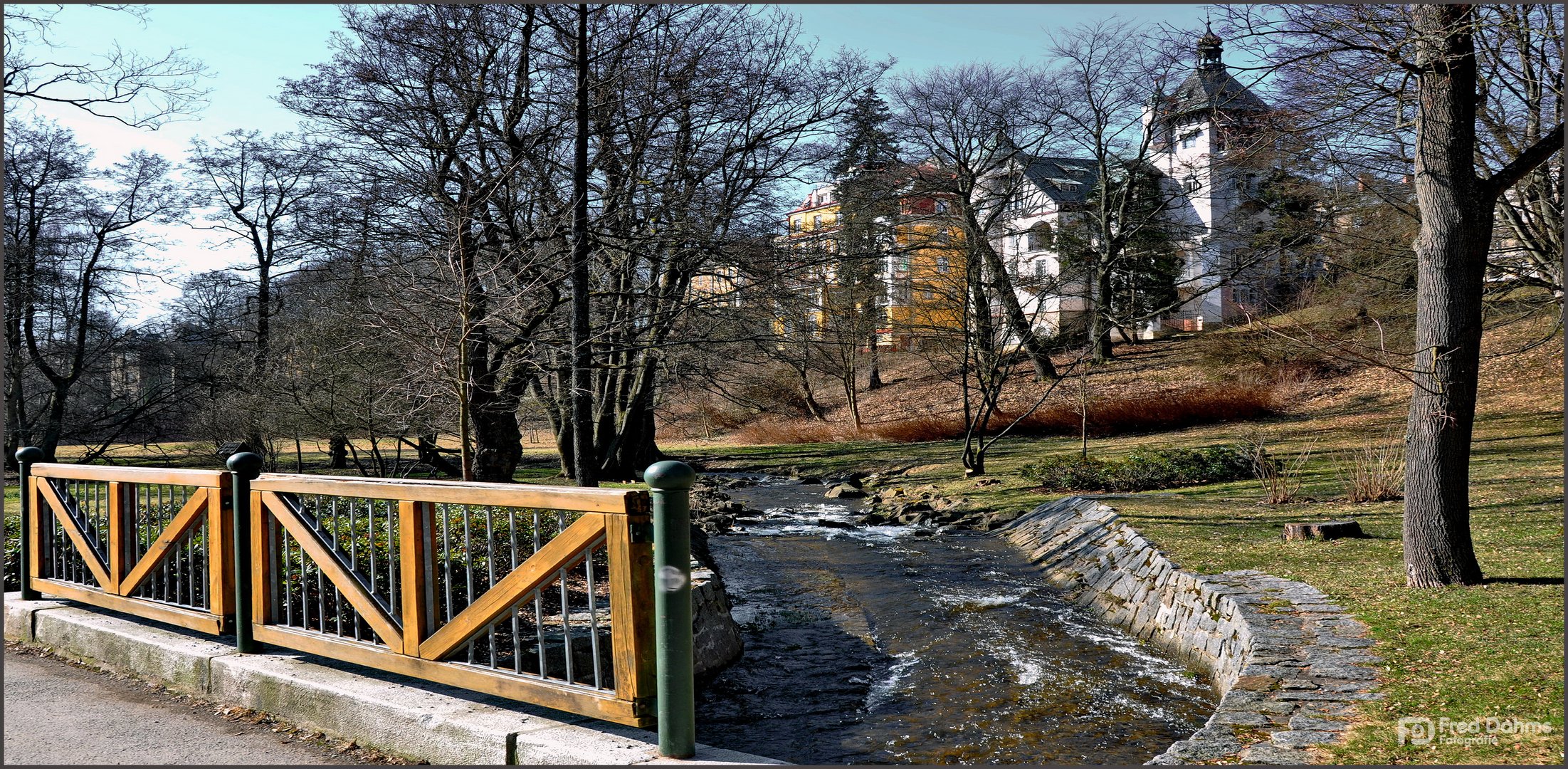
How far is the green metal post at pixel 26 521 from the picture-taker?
7.31 m

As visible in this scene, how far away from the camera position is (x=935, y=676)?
8.02m

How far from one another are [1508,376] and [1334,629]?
→ 72.0 ft

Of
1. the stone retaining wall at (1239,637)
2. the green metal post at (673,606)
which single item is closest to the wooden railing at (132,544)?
the green metal post at (673,606)

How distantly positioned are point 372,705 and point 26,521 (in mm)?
4498

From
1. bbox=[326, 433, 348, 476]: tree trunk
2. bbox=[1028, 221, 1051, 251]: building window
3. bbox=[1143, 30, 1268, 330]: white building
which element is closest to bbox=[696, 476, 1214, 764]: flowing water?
bbox=[326, 433, 348, 476]: tree trunk

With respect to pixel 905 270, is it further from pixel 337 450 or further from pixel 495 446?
pixel 495 446

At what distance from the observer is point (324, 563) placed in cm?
519

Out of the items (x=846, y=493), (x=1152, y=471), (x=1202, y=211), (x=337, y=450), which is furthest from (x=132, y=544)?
(x=1202, y=211)

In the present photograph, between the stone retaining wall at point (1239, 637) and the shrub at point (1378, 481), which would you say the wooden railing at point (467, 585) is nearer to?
the stone retaining wall at point (1239, 637)

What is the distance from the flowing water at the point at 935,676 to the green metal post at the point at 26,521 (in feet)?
16.2

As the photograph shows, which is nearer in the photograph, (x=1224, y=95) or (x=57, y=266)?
(x=1224, y=95)

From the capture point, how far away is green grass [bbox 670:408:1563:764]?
16.9 feet

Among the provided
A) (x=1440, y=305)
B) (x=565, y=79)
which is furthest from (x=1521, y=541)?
(x=565, y=79)

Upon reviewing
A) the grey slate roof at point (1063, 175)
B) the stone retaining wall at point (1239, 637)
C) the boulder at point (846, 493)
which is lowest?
the boulder at point (846, 493)
